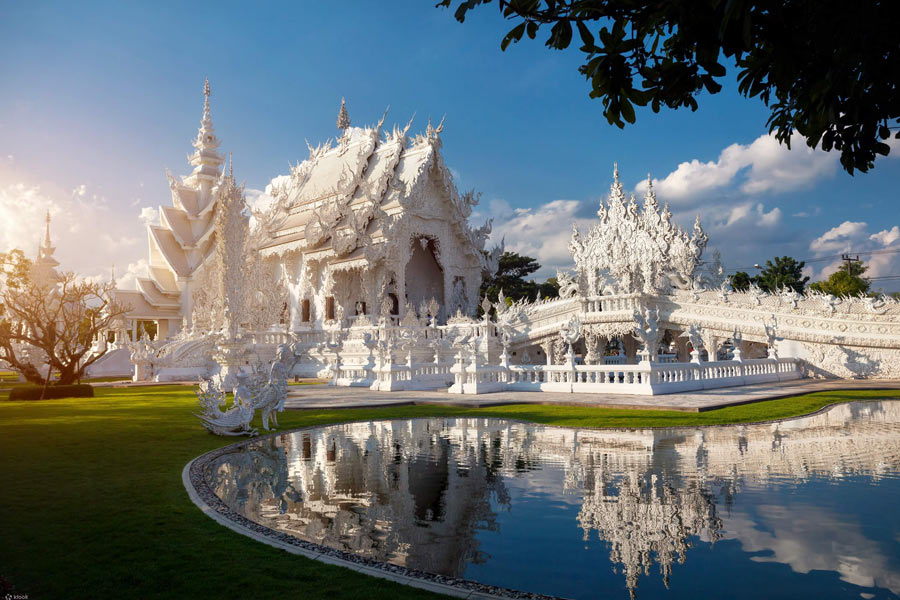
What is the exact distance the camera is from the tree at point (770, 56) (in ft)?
8.36

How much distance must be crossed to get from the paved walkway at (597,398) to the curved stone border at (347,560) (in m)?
7.60

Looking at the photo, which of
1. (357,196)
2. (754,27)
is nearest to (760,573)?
(754,27)

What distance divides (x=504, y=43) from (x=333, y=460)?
19.1 ft

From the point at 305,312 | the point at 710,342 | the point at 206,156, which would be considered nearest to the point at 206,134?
the point at 206,156

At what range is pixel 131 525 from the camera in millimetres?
4699

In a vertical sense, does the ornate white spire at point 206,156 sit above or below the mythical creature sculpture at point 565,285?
above

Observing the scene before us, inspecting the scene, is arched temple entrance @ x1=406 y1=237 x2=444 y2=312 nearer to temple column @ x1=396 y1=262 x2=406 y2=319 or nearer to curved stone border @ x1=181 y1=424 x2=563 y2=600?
temple column @ x1=396 y1=262 x2=406 y2=319

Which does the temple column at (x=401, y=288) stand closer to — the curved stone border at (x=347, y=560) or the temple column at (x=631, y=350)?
the temple column at (x=631, y=350)

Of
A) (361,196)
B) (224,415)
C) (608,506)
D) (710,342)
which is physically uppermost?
(361,196)

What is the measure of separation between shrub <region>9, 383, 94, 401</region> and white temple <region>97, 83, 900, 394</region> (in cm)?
330

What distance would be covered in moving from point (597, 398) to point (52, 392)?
1484 cm


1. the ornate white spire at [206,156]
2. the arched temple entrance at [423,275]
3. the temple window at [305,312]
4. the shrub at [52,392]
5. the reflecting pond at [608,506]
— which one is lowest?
the reflecting pond at [608,506]

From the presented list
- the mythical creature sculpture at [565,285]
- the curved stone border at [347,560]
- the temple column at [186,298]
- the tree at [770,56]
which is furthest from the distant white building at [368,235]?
the tree at [770,56]

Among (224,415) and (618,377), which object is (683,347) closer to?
(618,377)
